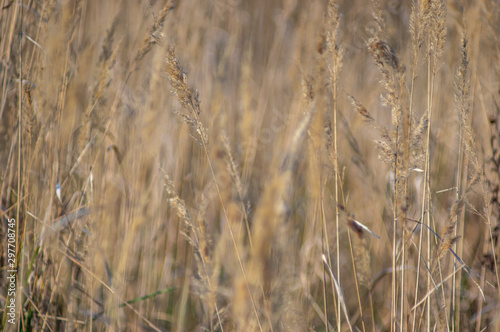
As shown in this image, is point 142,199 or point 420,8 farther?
point 142,199

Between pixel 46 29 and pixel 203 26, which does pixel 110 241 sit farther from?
pixel 203 26

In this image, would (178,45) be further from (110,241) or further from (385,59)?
(385,59)

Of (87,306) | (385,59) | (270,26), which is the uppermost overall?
(270,26)

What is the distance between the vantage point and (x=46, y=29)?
1.15m

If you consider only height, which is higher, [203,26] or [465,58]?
[203,26]

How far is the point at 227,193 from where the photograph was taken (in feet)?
3.22

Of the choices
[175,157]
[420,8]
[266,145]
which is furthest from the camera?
[266,145]

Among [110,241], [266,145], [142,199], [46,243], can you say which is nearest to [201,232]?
[142,199]

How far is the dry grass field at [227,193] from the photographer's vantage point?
79 centimetres

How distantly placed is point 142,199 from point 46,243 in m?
0.27

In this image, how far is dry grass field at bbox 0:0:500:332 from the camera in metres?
0.79

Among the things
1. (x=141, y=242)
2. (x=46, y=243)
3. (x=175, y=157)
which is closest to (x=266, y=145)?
(x=175, y=157)

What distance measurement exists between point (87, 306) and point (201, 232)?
58cm

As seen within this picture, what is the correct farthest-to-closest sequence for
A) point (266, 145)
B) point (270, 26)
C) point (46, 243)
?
point (270, 26)
point (266, 145)
point (46, 243)
